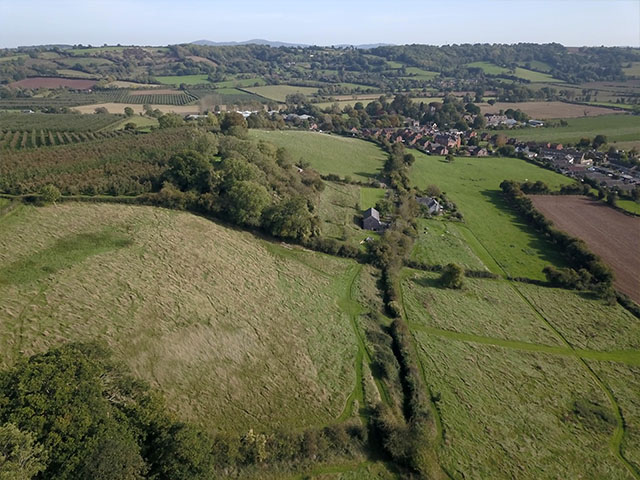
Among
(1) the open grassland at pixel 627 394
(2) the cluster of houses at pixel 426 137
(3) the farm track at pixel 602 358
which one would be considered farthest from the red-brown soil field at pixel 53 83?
(1) the open grassland at pixel 627 394

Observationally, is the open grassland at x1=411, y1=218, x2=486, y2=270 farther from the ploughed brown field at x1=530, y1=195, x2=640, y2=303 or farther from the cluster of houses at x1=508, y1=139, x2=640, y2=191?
the cluster of houses at x1=508, y1=139, x2=640, y2=191

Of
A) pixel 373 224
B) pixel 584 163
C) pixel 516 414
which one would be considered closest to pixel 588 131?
pixel 584 163

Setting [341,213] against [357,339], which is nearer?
[357,339]

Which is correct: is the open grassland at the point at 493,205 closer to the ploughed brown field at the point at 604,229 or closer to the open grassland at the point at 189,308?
the ploughed brown field at the point at 604,229

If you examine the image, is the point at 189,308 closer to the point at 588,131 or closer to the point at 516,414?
the point at 516,414

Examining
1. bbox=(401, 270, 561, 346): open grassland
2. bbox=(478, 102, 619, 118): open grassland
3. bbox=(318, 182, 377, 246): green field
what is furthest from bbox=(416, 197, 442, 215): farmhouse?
bbox=(478, 102, 619, 118): open grassland
